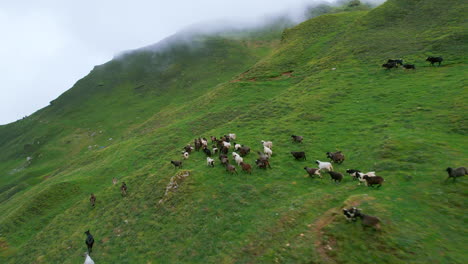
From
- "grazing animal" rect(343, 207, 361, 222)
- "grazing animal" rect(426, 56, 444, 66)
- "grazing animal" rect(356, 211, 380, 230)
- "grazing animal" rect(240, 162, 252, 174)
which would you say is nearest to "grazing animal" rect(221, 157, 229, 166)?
"grazing animal" rect(240, 162, 252, 174)

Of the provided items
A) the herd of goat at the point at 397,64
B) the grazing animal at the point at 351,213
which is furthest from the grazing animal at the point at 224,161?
the herd of goat at the point at 397,64

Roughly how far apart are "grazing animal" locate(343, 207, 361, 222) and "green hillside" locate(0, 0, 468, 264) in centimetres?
31

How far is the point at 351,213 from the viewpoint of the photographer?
44.2 feet

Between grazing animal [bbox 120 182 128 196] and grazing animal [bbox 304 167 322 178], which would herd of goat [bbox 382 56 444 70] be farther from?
grazing animal [bbox 120 182 128 196]

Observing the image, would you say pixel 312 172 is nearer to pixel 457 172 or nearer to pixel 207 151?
pixel 457 172

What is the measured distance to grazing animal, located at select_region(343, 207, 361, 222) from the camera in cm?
1336

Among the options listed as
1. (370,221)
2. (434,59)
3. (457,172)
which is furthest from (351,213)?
(434,59)

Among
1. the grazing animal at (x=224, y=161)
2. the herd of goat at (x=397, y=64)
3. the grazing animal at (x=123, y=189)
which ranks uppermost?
the grazing animal at (x=123, y=189)

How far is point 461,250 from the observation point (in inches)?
449

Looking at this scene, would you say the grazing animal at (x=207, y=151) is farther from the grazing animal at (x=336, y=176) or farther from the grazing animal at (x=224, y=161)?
the grazing animal at (x=336, y=176)

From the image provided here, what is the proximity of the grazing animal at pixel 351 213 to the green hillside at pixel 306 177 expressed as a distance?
12.1 inches

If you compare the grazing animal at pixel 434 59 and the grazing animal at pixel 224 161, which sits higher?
the grazing animal at pixel 224 161

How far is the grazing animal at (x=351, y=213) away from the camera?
1336 cm

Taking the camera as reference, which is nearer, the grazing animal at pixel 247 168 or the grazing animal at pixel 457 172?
the grazing animal at pixel 457 172
